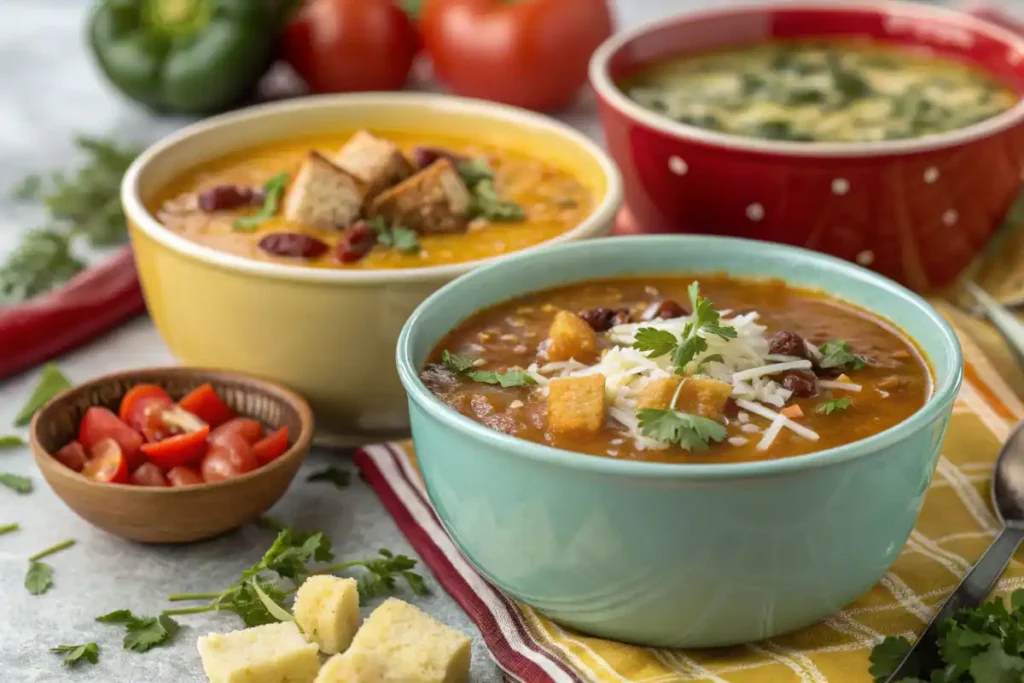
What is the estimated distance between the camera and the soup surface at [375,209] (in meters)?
3.02

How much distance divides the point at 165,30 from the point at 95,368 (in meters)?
1.91

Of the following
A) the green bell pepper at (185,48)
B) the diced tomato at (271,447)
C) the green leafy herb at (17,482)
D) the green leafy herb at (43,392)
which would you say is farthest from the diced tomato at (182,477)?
the green bell pepper at (185,48)

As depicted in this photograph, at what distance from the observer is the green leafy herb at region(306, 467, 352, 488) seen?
9.60ft

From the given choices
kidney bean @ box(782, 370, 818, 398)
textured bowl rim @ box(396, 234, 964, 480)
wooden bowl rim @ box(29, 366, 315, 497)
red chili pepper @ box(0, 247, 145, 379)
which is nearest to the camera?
textured bowl rim @ box(396, 234, 964, 480)

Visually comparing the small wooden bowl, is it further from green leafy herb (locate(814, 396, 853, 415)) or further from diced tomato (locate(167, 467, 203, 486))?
green leafy herb (locate(814, 396, 853, 415))

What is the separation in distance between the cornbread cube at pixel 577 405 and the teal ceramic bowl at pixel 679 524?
0.15 metres

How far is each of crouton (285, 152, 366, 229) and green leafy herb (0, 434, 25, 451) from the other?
78cm

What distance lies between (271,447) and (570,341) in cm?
67

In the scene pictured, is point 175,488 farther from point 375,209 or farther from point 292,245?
point 375,209

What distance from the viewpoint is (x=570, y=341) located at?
8.07ft

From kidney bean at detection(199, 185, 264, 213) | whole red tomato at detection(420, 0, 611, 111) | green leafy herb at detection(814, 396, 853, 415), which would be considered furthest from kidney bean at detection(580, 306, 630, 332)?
whole red tomato at detection(420, 0, 611, 111)

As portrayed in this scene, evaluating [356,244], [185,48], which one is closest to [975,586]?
[356,244]

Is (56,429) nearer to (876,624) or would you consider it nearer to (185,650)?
(185,650)

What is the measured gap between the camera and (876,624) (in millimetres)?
2324
